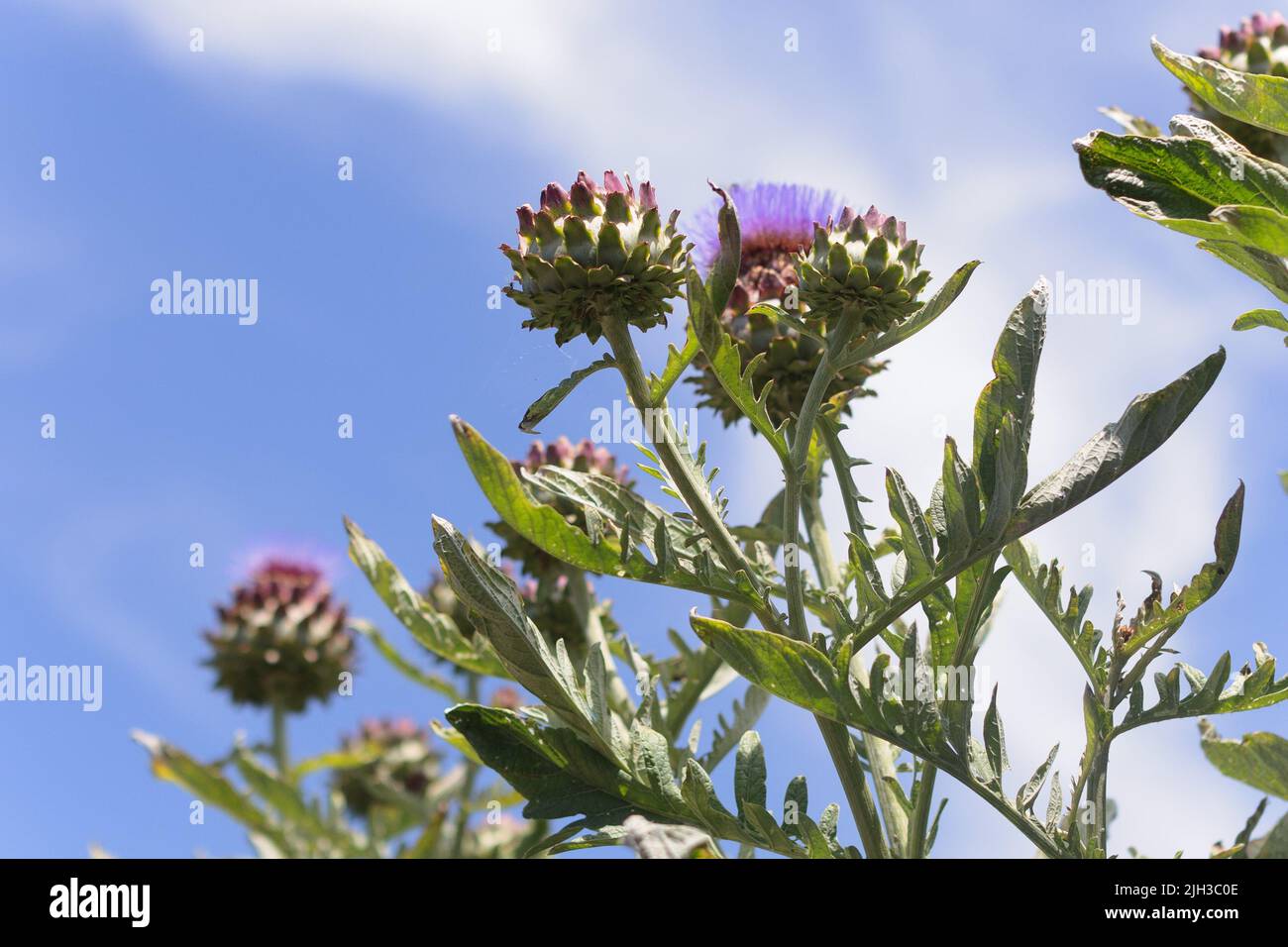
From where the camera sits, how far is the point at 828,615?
7.55 ft

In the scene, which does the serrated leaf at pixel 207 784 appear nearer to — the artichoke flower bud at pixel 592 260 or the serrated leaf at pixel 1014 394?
the artichoke flower bud at pixel 592 260

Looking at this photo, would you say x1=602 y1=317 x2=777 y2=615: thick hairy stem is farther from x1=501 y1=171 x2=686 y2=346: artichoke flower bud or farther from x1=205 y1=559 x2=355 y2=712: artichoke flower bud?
x1=205 y1=559 x2=355 y2=712: artichoke flower bud

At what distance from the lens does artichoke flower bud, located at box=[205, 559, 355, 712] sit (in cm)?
569

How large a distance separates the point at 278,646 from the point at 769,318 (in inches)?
145

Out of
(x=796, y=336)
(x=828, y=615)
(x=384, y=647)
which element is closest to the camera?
(x=828, y=615)

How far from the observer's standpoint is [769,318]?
2928 millimetres

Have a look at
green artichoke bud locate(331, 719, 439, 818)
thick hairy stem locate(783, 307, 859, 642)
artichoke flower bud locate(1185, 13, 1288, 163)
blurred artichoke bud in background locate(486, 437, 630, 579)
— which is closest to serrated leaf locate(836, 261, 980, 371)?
thick hairy stem locate(783, 307, 859, 642)

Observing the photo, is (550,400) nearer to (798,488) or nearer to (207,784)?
(798,488)

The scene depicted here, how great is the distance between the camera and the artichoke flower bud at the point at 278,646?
5.69 m

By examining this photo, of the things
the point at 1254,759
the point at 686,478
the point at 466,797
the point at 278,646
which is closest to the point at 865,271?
the point at 686,478
